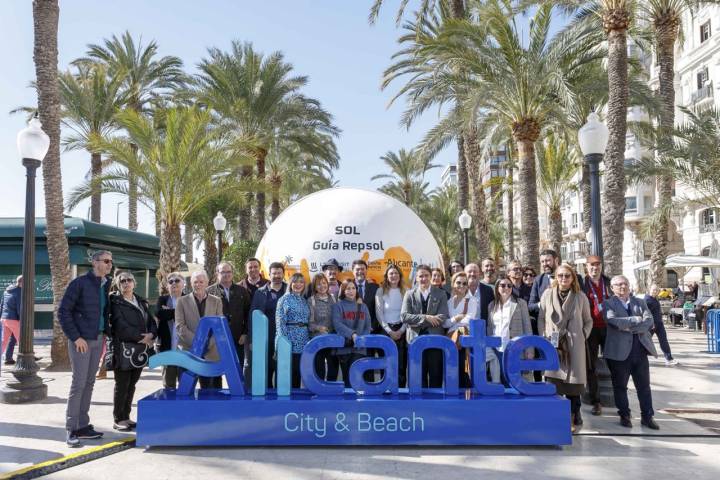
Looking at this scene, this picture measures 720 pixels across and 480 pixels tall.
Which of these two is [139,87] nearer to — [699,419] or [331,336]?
[331,336]

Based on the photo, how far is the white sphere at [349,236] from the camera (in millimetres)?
8133

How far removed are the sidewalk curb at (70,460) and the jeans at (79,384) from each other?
365 millimetres

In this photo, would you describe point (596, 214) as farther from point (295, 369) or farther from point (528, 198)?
point (528, 198)

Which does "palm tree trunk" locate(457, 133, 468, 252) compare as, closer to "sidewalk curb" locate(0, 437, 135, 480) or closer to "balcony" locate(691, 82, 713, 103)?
"sidewalk curb" locate(0, 437, 135, 480)

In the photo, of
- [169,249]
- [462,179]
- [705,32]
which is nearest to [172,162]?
[169,249]

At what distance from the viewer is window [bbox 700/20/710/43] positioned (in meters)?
30.5

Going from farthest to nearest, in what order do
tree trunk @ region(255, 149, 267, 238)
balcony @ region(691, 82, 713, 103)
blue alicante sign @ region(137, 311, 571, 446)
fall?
1. balcony @ region(691, 82, 713, 103)
2. tree trunk @ region(255, 149, 267, 238)
3. blue alicante sign @ region(137, 311, 571, 446)

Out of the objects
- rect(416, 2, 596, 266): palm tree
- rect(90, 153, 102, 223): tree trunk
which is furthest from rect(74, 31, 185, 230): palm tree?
rect(416, 2, 596, 266): palm tree

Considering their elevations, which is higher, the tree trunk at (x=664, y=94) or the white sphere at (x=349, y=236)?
the tree trunk at (x=664, y=94)

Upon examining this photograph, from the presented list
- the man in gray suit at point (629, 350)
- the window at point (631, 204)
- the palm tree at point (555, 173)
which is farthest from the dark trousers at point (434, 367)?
the window at point (631, 204)

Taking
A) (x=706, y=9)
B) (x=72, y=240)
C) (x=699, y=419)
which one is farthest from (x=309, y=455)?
(x=706, y=9)

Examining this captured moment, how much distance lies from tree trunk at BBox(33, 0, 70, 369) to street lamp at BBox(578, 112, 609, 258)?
8354 millimetres

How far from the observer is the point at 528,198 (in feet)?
49.1

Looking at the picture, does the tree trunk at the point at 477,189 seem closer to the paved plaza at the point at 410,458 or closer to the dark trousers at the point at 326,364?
the paved plaza at the point at 410,458
